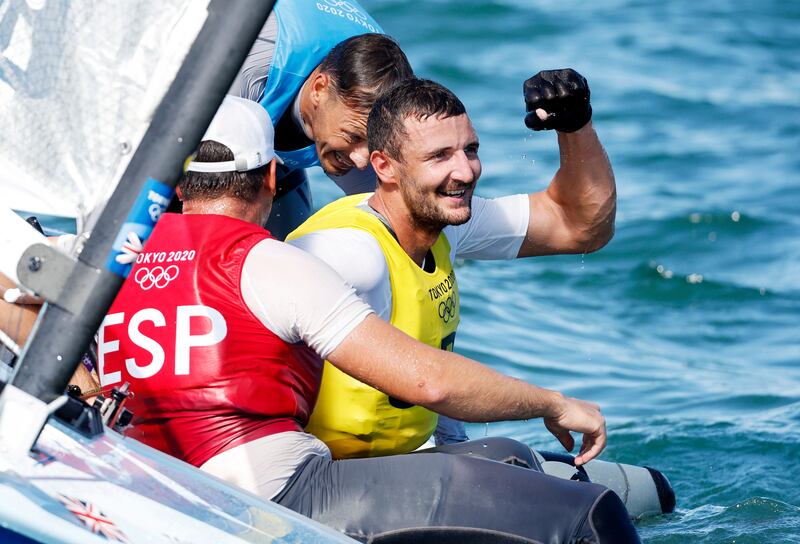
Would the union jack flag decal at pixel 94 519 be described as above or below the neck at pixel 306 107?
below

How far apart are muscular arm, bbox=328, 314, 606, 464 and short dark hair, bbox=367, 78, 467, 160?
67 centimetres

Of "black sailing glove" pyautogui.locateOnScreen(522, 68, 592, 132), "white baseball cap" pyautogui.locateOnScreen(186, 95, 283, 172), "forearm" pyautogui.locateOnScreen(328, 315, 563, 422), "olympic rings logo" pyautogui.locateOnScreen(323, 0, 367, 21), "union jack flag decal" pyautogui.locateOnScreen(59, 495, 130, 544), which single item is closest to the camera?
"union jack flag decal" pyautogui.locateOnScreen(59, 495, 130, 544)

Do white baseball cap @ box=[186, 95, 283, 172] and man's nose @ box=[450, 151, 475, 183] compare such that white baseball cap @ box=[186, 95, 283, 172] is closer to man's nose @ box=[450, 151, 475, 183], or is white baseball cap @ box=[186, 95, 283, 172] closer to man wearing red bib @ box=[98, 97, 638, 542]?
man wearing red bib @ box=[98, 97, 638, 542]

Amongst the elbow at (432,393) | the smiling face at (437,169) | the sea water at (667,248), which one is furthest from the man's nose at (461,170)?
the sea water at (667,248)

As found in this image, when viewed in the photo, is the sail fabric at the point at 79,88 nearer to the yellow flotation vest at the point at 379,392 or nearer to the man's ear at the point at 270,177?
the man's ear at the point at 270,177

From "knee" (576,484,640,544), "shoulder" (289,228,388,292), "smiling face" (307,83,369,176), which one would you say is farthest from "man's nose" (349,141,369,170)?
"knee" (576,484,640,544)

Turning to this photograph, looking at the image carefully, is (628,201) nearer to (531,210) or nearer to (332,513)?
(531,210)

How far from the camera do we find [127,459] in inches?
81.6

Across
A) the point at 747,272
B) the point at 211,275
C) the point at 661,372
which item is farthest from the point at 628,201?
the point at 211,275

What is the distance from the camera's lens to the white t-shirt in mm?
2248

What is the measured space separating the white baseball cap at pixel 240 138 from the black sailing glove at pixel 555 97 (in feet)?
2.33

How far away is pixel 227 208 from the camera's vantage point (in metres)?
2.52

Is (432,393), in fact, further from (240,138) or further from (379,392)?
(240,138)

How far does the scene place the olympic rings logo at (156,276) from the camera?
2.39 m
